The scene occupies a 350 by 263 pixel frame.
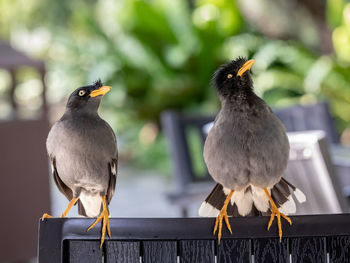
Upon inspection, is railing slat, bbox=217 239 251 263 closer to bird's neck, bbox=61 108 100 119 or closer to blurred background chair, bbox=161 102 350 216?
bird's neck, bbox=61 108 100 119

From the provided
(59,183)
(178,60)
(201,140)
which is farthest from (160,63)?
(59,183)

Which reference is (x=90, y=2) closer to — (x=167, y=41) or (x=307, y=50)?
(x=167, y=41)

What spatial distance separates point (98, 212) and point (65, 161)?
0.14 meters

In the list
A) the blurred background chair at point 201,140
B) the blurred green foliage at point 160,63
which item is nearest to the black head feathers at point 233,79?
the blurred background chair at point 201,140

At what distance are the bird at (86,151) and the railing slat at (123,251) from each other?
6 centimetres

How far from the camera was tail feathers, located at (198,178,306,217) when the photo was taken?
37.9 inches

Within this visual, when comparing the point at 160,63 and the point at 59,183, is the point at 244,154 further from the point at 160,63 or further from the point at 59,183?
the point at 160,63

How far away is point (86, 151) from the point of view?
0.94 meters

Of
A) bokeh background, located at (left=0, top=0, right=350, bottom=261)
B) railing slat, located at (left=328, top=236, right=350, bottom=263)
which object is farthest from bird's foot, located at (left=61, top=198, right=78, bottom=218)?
bokeh background, located at (left=0, top=0, right=350, bottom=261)

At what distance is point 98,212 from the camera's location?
101 cm

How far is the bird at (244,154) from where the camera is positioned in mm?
898

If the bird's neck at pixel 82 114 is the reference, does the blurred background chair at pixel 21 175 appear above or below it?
above

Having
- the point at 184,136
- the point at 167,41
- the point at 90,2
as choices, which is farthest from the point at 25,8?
the point at 184,136

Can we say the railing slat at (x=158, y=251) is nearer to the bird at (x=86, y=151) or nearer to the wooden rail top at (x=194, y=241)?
the wooden rail top at (x=194, y=241)
